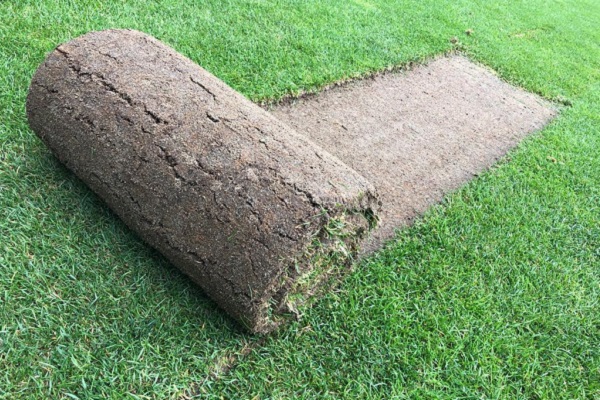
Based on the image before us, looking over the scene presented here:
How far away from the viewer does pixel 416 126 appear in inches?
159

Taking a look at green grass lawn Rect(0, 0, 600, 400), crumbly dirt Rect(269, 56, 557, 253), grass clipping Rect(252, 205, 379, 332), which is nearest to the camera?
green grass lawn Rect(0, 0, 600, 400)

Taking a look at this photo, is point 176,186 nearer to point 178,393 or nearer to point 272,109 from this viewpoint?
point 178,393

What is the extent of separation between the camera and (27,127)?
2766 millimetres

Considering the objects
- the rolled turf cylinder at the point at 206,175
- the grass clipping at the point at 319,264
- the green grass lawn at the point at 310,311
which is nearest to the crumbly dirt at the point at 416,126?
the green grass lawn at the point at 310,311

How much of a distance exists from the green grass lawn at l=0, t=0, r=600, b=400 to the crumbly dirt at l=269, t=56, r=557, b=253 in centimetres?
17

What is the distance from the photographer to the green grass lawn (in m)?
1.93

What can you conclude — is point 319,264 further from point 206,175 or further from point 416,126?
point 416,126

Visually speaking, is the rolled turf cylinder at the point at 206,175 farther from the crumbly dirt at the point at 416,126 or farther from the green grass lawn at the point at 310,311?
the crumbly dirt at the point at 416,126

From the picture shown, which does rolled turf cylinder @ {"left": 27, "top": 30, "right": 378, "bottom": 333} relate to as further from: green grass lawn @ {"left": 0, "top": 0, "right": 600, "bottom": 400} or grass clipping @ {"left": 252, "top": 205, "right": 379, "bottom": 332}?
green grass lawn @ {"left": 0, "top": 0, "right": 600, "bottom": 400}

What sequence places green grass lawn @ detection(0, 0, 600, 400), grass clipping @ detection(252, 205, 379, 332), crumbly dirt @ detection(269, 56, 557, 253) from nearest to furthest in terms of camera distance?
green grass lawn @ detection(0, 0, 600, 400)
grass clipping @ detection(252, 205, 379, 332)
crumbly dirt @ detection(269, 56, 557, 253)

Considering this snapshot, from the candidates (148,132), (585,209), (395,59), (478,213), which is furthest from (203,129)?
(395,59)

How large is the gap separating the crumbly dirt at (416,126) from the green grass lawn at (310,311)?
0.17m

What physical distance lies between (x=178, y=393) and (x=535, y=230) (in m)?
2.35

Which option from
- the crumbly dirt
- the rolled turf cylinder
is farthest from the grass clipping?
the crumbly dirt
